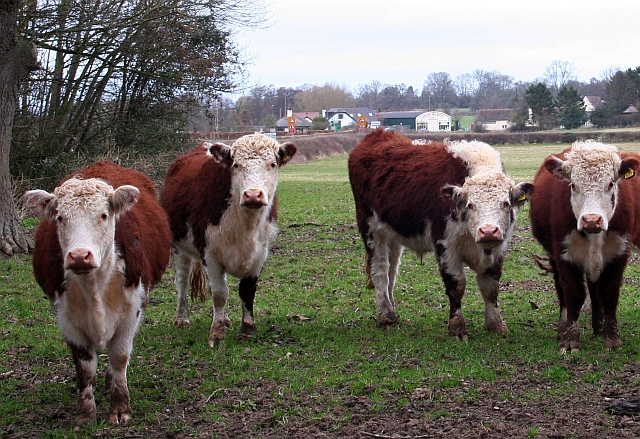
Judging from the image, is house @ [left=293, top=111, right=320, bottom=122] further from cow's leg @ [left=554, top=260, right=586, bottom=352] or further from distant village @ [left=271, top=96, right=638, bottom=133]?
cow's leg @ [left=554, top=260, right=586, bottom=352]

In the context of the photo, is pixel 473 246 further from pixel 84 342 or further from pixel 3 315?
pixel 3 315

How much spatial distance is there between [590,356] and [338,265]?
19.5 ft

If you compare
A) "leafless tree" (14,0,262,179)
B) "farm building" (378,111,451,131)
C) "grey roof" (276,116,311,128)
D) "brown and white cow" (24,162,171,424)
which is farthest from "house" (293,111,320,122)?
"brown and white cow" (24,162,171,424)

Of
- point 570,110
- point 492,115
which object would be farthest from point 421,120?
point 570,110

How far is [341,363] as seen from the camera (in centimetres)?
717

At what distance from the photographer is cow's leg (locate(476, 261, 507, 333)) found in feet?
26.9

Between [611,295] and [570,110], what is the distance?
65976 millimetres

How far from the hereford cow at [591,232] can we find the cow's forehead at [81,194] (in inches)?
170

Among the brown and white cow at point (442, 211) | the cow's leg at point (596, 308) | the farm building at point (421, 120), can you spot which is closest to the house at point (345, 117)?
the farm building at point (421, 120)

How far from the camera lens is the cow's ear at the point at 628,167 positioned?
723 centimetres

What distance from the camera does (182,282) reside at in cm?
933

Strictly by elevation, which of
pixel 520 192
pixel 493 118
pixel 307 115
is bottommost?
pixel 520 192

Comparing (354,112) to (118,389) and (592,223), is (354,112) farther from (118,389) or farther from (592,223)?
(118,389)

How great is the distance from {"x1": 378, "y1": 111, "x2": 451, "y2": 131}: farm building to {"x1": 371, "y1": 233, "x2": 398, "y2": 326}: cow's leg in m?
87.7
